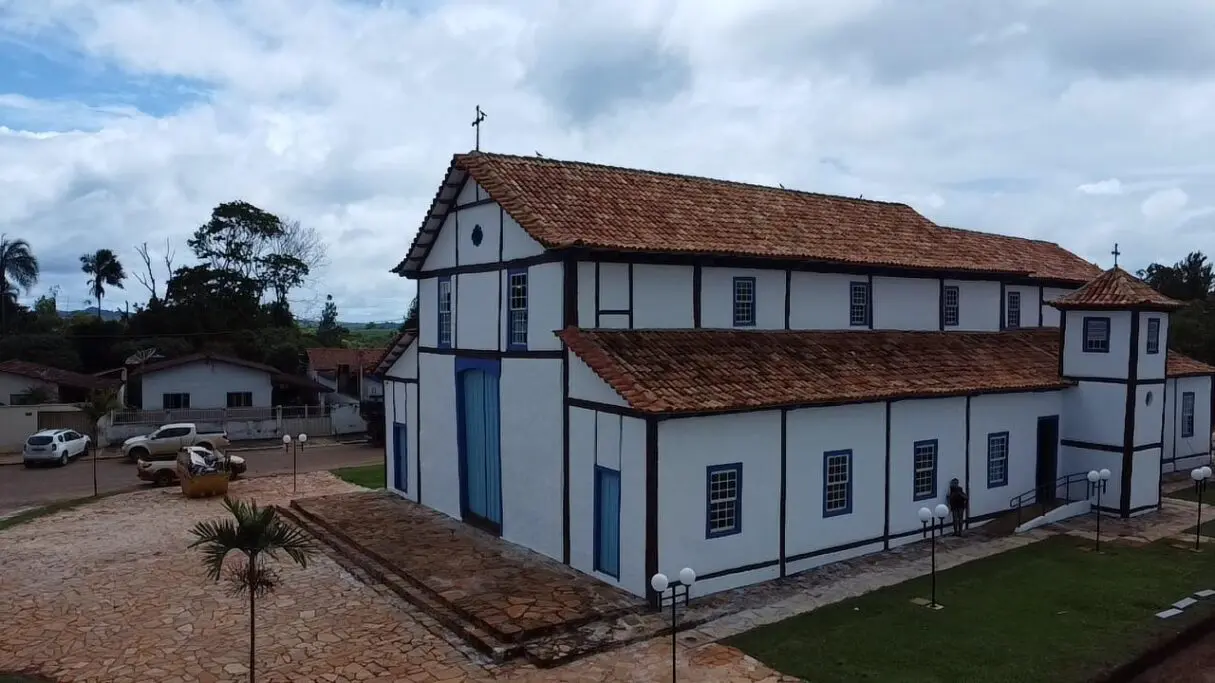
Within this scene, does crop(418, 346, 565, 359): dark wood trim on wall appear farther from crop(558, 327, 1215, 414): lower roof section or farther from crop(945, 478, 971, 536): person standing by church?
crop(945, 478, 971, 536): person standing by church

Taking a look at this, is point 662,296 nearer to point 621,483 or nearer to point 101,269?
point 621,483

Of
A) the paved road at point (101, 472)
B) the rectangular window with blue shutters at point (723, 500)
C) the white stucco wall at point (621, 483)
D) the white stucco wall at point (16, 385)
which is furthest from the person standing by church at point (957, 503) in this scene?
the white stucco wall at point (16, 385)

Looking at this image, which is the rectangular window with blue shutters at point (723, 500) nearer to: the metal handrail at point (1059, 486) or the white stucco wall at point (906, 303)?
the white stucco wall at point (906, 303)

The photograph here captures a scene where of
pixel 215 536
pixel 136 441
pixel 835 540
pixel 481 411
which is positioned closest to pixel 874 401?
pixel 835 540

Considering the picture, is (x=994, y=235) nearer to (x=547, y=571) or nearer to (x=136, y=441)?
(x=547, y=571)

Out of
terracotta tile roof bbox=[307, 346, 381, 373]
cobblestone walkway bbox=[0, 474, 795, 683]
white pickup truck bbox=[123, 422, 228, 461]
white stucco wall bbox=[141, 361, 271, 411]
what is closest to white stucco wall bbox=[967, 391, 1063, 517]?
cobblestone walkway bbox=[0, 474, 795, 683]

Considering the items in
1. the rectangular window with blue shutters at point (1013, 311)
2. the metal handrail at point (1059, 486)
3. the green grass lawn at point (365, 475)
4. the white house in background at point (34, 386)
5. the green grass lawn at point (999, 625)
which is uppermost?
the rectangular window with blue shutters at point (1013, 311)

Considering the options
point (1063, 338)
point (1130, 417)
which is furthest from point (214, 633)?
point (1130, 417)
